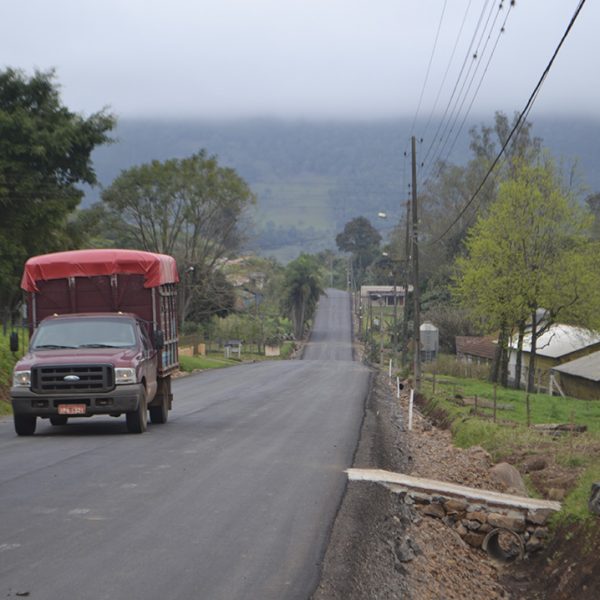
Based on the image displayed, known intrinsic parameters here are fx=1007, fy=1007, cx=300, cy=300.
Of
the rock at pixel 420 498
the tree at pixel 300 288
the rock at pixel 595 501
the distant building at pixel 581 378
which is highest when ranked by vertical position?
the tree at pixel 300 288

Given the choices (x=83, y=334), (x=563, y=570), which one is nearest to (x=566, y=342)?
(x=83, y=334)

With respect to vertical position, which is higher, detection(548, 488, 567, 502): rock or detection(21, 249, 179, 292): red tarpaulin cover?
detection(21, 249, 179, 292): red tarpaulin cover

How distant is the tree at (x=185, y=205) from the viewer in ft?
226

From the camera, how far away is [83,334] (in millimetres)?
18812

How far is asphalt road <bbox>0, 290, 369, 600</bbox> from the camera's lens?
8070mm

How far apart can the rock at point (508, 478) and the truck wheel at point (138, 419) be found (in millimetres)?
6408

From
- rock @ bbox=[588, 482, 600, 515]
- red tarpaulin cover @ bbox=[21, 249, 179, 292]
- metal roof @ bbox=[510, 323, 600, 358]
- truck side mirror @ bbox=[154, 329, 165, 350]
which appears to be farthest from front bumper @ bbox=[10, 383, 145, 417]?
metal roof @ bbox=[510, 323, 600, 358]

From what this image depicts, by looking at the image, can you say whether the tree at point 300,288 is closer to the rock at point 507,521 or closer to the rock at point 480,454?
the rock at point 480,454

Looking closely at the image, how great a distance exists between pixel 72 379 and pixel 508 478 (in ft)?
25.3

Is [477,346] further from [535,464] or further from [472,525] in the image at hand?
[472,525]

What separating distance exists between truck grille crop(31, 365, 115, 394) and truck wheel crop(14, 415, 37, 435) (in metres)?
0.80

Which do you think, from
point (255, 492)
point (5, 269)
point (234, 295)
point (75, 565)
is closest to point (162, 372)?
point (255, 492)

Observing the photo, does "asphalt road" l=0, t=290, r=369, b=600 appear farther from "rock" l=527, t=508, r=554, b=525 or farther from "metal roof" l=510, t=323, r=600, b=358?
"metal roof" l=510, t=323, r=600, b=358

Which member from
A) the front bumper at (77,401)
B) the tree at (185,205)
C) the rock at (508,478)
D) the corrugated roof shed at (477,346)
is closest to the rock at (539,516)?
the rock at (508,478)
